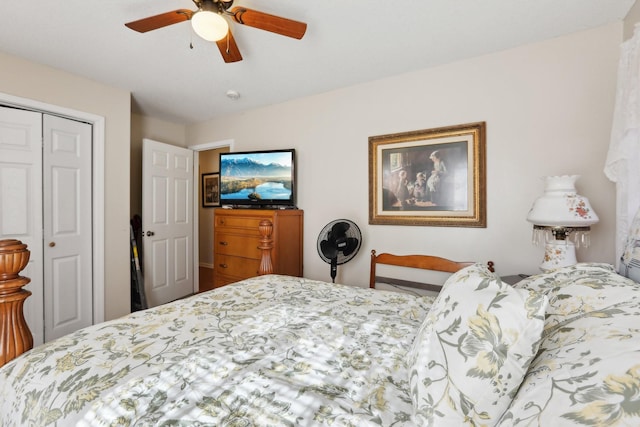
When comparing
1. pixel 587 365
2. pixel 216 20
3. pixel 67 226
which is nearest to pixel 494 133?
pixel 216 20

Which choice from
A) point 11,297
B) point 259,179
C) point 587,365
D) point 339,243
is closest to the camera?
point 587,365

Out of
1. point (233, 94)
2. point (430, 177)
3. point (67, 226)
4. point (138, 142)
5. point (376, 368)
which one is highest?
point (233, 94)

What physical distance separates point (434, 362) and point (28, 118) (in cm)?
344

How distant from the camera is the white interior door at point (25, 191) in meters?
2.37

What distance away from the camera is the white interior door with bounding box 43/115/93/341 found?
262 centimetres

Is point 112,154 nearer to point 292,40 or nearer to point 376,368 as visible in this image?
point 292,40

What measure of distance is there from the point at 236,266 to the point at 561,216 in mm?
2874

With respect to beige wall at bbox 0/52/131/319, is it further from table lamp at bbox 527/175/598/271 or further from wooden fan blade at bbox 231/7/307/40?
table lamp at bbox 527/175/598/271

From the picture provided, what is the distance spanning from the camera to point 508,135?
2.22 m

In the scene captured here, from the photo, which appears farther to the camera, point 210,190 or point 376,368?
point 210,190

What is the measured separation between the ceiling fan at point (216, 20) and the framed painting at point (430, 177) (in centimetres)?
136

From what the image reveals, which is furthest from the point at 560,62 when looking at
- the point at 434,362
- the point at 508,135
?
the point at 434,362

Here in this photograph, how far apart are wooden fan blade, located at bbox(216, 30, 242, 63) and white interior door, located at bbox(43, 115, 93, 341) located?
1.88m

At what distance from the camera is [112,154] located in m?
2.97
